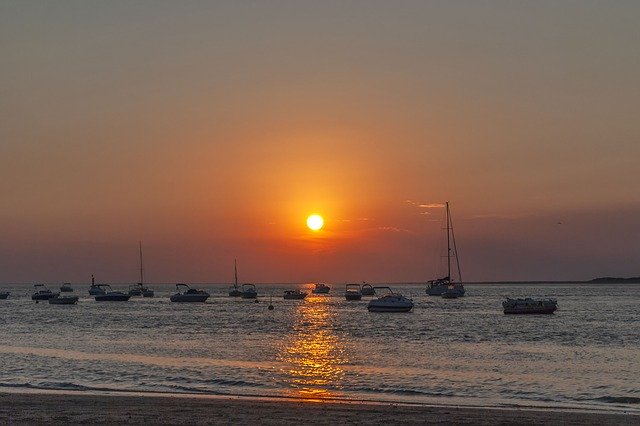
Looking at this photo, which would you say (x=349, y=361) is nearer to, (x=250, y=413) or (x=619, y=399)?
(x=619, y=399)

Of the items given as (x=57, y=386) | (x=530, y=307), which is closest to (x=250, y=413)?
(x=57, y=386)

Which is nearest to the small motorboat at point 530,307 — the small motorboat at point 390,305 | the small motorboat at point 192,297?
the small motorboat at point 390,305

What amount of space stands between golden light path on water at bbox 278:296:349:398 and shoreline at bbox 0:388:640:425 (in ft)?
19.0

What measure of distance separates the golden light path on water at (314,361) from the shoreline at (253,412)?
19.0 ft

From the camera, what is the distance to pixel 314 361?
56.1 metres

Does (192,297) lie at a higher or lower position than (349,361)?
higher

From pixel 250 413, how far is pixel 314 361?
27.0 m

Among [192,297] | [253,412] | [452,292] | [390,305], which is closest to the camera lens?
[253,412]

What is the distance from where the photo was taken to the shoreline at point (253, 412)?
90.2ft

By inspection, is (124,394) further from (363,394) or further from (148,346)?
(148,346)

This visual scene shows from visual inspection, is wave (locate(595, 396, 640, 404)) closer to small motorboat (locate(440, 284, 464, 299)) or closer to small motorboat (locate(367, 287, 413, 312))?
small motorboat (locate(367, 287, 413, 312))

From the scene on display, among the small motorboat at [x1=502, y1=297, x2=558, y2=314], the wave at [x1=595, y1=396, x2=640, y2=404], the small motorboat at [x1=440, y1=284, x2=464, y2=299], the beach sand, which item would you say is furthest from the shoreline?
the small motorboat at [x1=440, y1=284, x2=464, y2=299]

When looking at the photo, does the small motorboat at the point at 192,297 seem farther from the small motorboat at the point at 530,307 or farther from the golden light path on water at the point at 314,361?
the golden light path on water at the point at 314,361

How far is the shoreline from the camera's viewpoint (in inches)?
1082
